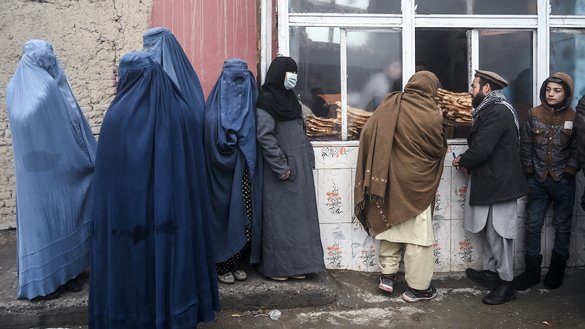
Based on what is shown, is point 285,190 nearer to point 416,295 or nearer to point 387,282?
point 387,282

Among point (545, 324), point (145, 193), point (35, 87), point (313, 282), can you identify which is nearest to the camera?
point (145, 193)

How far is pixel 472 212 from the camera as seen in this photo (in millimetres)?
4312

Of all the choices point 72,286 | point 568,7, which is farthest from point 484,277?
point 72,286

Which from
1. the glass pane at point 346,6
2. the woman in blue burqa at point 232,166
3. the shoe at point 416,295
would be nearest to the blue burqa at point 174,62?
the woman in blue burqa at point 232,166

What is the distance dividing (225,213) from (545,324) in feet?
8.03

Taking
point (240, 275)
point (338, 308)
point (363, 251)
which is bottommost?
point (338, 308)

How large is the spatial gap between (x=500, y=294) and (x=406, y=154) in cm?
132

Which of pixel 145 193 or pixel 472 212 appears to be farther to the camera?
pixel 472 212

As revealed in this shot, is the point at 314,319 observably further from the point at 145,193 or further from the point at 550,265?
the point at 550,265

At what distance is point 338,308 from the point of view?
13.5 feet

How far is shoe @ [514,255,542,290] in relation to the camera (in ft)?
14.5

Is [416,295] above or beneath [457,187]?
beneath

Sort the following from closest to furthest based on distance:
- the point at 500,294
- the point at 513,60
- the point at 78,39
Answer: the point at 500,294, the point at 513,60, the point at 78,39

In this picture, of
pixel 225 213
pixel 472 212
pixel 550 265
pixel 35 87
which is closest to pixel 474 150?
pixel 472 212
